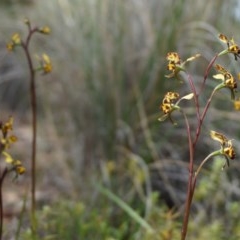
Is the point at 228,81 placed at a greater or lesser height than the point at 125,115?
lesser

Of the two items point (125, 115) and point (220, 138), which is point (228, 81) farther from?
point (125, 115)

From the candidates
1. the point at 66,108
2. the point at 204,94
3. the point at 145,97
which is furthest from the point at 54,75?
the point at 204,94

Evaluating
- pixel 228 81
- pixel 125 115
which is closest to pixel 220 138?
pixel 228 81

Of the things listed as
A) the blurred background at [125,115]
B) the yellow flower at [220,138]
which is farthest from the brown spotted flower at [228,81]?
the blurred background at [125,115]

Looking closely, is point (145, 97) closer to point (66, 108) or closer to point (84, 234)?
point (66, 108)

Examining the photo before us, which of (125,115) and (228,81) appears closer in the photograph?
(228,81)

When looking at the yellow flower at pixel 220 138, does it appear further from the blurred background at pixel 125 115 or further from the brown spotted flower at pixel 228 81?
the blurred background at pixel 125 115

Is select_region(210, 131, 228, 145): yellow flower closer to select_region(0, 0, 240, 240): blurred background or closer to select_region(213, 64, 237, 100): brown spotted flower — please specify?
select_region(213, 64, 237, 100): brown spotted flower

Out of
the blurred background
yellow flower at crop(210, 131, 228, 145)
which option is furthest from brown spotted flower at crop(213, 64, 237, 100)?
the blurred background
